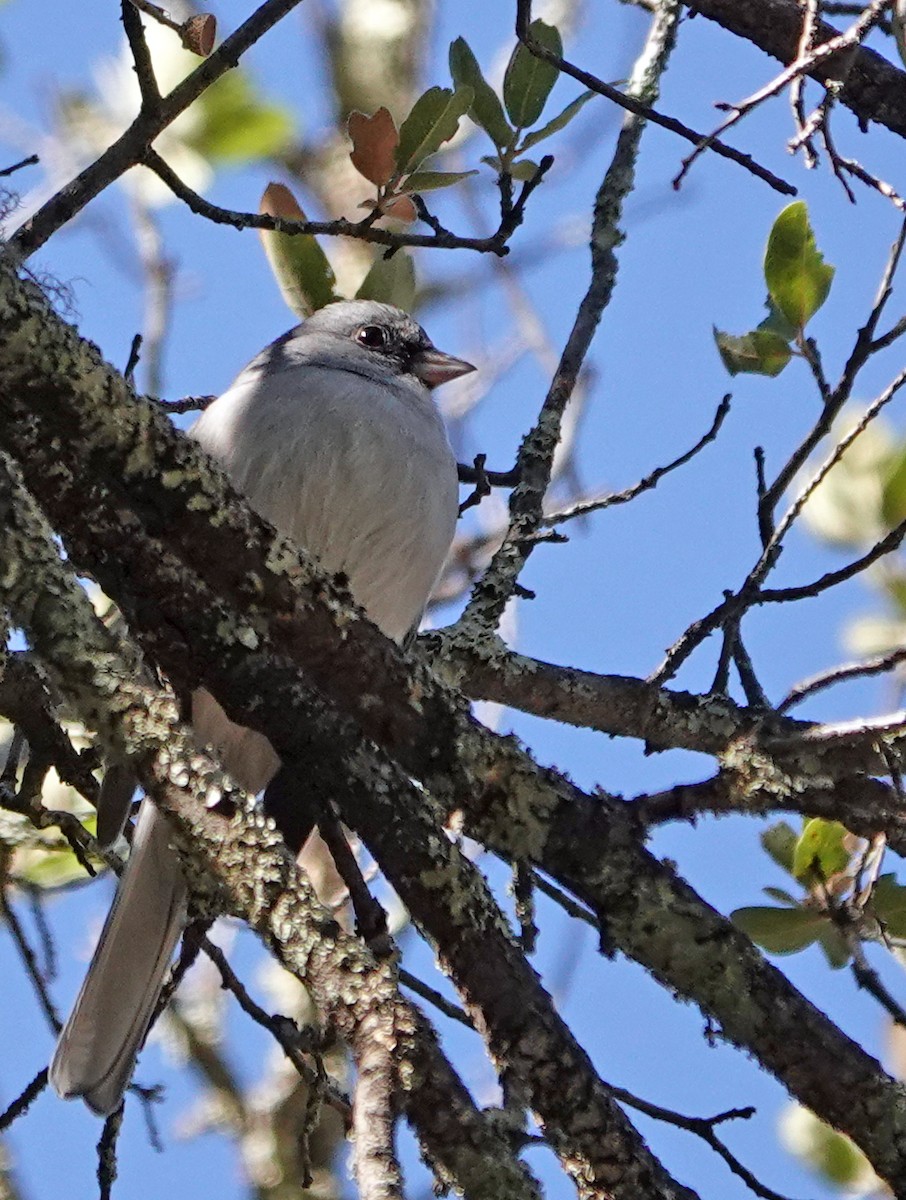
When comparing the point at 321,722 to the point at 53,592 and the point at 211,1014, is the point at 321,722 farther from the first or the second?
the point at 211,1014

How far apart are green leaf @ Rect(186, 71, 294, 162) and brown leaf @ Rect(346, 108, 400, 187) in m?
0.51

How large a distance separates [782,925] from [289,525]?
1604mm

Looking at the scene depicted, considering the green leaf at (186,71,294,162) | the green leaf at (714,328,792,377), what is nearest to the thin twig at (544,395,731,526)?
the green leaf at (714,328,792,377)

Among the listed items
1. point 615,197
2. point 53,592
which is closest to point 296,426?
point 615,197

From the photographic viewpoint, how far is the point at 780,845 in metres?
3.15

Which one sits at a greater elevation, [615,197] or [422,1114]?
[615,197]

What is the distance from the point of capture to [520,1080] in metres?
2.27

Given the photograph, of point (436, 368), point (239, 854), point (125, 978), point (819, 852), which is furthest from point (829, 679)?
point (436, 368)

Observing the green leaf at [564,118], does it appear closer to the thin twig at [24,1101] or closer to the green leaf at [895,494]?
the green leaf at [895,494]

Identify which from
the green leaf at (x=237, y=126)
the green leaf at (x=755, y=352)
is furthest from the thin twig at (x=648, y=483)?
the green leaf at (x=237, y=126)

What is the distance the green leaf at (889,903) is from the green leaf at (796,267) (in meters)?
1.14

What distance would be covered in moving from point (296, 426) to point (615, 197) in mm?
1022

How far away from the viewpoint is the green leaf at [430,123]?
3377 mm

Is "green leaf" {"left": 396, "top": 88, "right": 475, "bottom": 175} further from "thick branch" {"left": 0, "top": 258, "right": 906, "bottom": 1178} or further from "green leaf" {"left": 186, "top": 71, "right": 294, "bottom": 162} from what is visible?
"thick branch" {"left": 0, "top": 258, "right": 906, "bottom": 1178}
